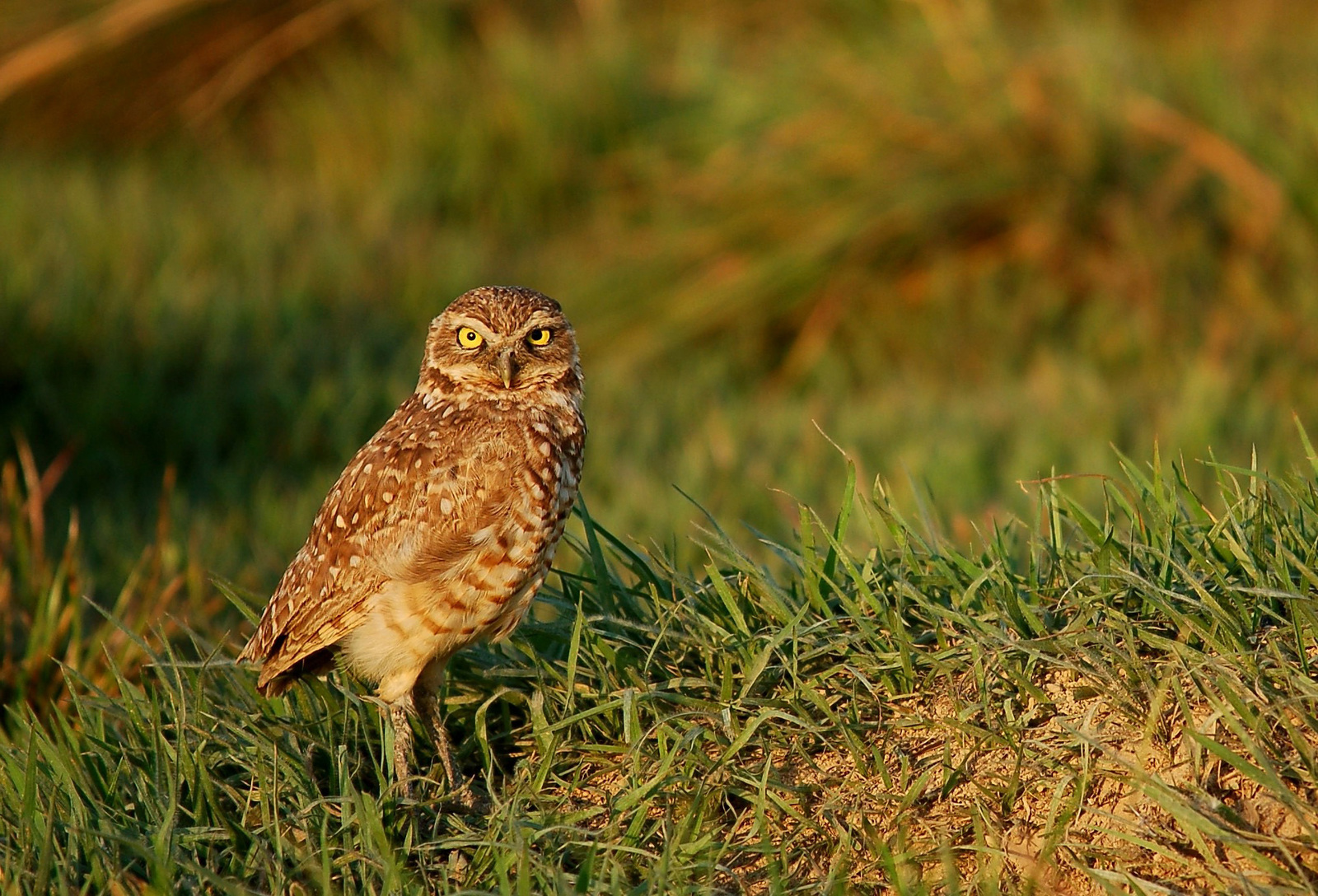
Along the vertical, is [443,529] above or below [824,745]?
above

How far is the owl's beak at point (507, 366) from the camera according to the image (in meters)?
A: 3.49

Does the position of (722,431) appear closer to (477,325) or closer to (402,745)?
(477,325)

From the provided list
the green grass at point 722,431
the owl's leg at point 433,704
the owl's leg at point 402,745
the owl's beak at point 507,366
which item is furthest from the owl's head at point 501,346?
the owl's leg at point 402,745

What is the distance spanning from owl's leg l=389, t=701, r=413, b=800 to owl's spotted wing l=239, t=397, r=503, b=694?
0.23 meters

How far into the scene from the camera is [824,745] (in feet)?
9.80

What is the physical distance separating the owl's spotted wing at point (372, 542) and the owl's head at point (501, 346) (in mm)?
202

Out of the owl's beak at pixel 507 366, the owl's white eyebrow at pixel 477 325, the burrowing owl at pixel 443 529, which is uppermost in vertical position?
the owl's white eyebrow at pixel 477 325

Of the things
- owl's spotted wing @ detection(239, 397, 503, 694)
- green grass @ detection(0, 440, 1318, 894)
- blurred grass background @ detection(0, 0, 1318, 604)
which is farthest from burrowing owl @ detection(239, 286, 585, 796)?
blurred grass background @ detection(0, 0, 1318, 604)

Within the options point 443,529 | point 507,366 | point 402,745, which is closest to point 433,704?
point 402,745

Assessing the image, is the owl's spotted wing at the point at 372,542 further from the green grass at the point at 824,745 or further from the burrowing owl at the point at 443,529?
the green grass at the point at 824,745

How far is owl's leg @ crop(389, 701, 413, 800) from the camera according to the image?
9.80 ft

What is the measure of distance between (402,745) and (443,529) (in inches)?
19.1

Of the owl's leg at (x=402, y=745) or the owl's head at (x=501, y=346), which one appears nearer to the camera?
the owl's leg at (x=402, y=745)

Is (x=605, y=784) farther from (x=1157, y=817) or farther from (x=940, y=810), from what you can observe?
(x=1157, y=817)
